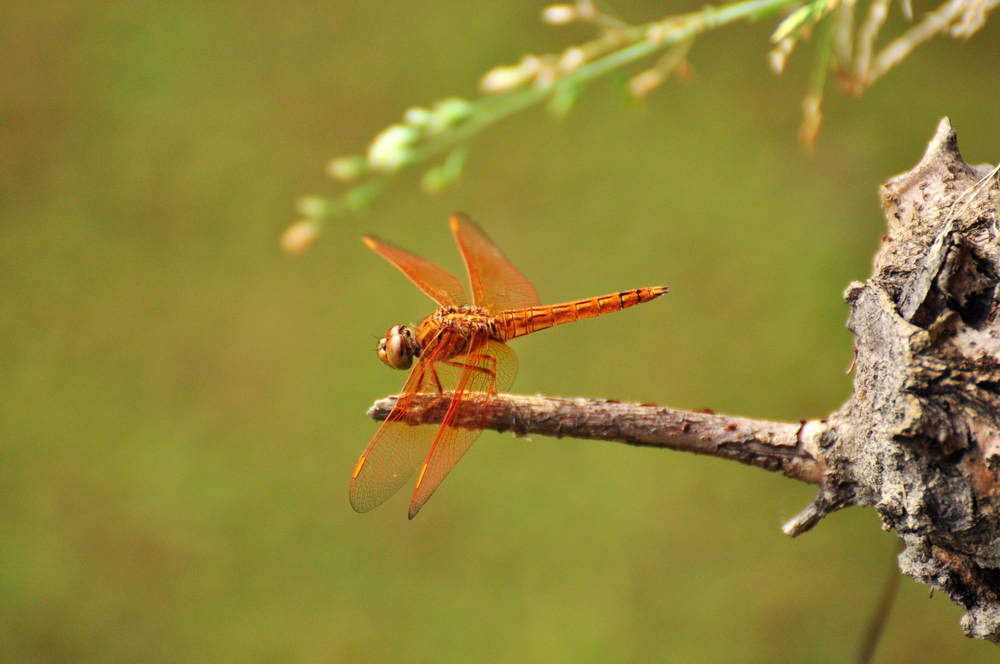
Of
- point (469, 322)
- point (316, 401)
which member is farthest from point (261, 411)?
point (469, 322)

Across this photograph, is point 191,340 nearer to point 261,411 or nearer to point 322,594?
point 261,411

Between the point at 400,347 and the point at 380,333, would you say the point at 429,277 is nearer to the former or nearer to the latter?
the point at 400,347

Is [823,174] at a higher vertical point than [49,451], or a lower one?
higher

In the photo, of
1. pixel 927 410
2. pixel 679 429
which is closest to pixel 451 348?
pixel 679 429

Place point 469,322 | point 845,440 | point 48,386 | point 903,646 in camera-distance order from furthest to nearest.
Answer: point 48,386 < point 903,646 < point 469,322 < point 845,440

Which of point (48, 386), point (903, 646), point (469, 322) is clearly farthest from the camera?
point (48, 386)

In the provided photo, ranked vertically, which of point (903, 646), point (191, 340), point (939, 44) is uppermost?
point (939, 44)

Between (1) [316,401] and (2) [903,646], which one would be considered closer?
(2) [903,646]
